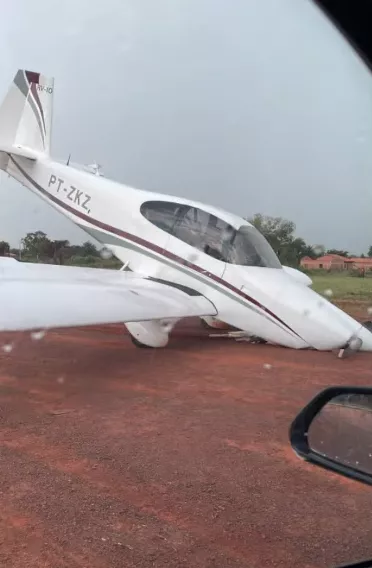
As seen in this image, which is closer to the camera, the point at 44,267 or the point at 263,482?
the point at 263,482

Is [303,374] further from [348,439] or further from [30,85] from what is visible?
[30,85]

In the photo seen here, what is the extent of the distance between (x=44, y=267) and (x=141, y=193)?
1663mm

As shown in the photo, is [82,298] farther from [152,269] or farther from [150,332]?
[152,269]

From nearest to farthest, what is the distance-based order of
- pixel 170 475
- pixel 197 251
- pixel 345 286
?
pixel 170 475 < pixel 345 286 < pixel 197 251

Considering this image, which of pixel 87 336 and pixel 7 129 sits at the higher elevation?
pixel 7 129

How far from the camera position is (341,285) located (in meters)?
4.54

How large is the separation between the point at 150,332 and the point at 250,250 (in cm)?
162

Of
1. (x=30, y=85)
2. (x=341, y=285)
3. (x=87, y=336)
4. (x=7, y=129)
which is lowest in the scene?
(x=87, y=336)

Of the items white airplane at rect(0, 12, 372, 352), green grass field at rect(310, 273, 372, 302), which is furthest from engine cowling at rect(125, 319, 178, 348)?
green grass field at rect(310, 273, 372, 302)

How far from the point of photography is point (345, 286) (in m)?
4.48

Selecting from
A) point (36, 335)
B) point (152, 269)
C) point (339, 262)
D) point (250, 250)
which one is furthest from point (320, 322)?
point (36, 335)

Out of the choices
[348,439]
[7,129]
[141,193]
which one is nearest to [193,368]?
[141,193]

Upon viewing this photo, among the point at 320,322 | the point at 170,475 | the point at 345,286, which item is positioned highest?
the point at 345,286

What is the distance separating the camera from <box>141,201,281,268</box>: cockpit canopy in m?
5.88
